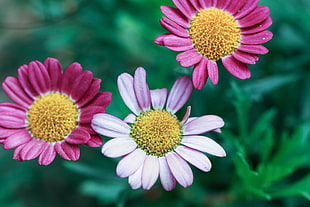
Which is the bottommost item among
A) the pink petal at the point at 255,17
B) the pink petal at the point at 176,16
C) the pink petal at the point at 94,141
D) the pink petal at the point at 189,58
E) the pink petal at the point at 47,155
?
the pink petal at the point at 47,155

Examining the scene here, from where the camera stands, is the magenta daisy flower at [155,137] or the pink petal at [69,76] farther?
the pink petal at [69,76]

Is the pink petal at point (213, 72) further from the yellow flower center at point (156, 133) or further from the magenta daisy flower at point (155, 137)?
the yellow flower center at point (156, 133)

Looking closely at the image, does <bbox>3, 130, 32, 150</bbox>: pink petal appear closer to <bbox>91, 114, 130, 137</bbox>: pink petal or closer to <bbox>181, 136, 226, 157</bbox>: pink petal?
<bbox>91, 114, 130, 137</bbox>: pink petal

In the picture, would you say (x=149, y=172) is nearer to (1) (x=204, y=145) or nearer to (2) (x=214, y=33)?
(1) (x=204, y=145)

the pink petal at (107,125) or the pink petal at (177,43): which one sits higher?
the pink petal at (177,43)

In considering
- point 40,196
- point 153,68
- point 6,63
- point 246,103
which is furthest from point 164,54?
point 6,63

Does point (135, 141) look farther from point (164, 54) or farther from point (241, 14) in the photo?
point (164, 54)

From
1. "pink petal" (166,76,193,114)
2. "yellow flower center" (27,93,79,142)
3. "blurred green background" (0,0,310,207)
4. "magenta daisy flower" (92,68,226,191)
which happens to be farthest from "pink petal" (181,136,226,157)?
"yellow flower center" (27,93,79,142)

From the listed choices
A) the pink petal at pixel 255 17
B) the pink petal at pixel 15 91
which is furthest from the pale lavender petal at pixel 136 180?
the pink petal at pixel 255 17

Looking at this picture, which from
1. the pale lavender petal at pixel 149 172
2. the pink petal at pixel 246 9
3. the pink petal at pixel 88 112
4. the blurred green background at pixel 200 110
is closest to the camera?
the pale lavender petal at pixel 149 172
